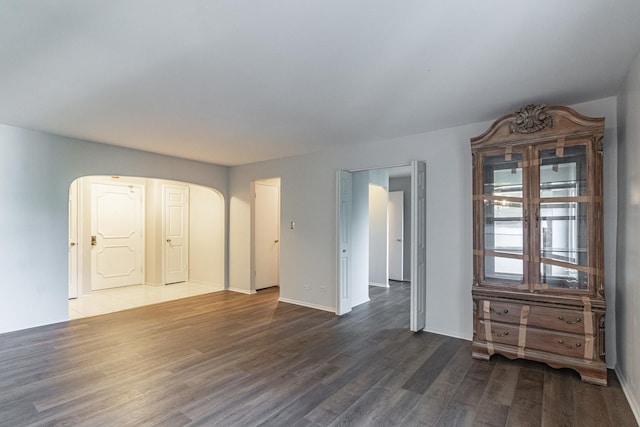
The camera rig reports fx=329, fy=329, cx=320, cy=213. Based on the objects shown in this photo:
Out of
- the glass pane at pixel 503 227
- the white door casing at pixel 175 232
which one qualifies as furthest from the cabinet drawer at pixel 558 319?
the white door casing at pixel 175 232

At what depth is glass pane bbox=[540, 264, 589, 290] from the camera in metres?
2.85

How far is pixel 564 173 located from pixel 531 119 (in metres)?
0.58

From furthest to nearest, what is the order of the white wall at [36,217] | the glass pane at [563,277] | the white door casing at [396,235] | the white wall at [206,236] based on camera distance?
the white door casing at [396,235] → the white wall at [206,236] → the white wall at [36,217] → the glass pane at [563,277]

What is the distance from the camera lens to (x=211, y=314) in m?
4.84

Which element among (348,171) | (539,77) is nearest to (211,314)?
(348,171)

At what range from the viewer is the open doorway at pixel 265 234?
647cm

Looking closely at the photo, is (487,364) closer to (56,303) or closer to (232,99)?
(232,99)

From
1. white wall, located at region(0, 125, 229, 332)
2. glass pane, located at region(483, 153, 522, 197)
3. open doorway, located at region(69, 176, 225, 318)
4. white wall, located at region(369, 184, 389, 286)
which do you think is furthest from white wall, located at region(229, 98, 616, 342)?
white wall, located at region(0, 125, 229, 332)

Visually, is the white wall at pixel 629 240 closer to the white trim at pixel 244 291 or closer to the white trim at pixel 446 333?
the white trim at pixel 446 333

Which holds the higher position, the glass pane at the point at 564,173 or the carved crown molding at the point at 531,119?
the carved crown molding at the point at 531,119

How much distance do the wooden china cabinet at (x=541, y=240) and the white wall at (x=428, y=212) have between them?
0.42 meters

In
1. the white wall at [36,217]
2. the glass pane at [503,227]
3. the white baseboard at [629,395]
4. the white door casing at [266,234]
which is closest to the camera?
the white baseboard at [629,395]

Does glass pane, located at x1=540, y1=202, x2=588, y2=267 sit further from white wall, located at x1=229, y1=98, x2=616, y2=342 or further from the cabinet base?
the cabinet base

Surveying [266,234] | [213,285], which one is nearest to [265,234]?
[266,234]
